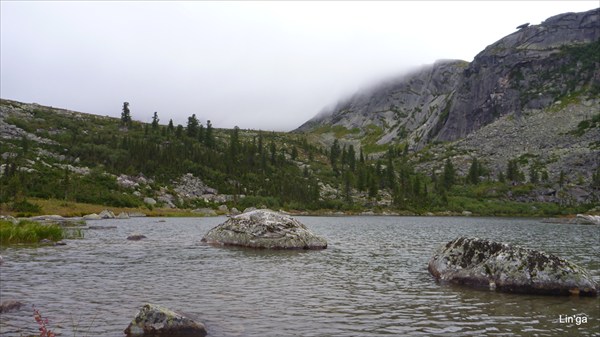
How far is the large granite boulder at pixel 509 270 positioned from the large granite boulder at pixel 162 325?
15005 mm

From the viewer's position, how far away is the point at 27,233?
3912 cm

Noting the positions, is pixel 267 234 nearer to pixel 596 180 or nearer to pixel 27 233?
pixel 27 233

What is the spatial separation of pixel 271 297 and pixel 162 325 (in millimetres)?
6426

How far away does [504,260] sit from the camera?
22812mm

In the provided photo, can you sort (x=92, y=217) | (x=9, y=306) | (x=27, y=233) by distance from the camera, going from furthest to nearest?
(x=92, y=217) < (x=27, y=233) < (x=9, y=306)

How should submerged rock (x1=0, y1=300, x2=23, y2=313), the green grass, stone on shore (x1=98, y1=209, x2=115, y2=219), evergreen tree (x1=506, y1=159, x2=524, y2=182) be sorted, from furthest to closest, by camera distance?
1. evergreen tree (x1=506, y1=159, x2=524, y2=182)
2. stone on shore (x1=98, y1=209, x2=115, y2=219)
3. the green grass
4. submerged rock (x1=0, y1=300, x2=23, y2=313)

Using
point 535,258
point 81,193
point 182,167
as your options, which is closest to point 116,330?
Result: point 535,258

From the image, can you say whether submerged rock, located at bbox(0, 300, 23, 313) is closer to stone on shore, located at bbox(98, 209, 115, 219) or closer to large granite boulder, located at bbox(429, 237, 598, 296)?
large granite boulder, located at bbox(429, 237, 598, 296)

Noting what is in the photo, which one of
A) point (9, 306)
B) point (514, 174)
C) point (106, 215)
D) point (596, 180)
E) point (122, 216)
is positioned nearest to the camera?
point (9, 306)

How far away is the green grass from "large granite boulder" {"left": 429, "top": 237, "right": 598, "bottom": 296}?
33.9 m

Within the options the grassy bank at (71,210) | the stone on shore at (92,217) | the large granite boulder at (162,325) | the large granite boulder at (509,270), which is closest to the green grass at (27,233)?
the large granite boulder at (162,325)

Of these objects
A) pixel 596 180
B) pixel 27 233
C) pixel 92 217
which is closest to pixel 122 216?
pixel 92 217

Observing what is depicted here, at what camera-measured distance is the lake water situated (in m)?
14.9

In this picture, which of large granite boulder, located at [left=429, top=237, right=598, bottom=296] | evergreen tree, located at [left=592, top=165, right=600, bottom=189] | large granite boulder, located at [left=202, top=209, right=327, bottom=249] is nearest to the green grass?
large granite boulder, located at [left=202, top=209, right=327, bottom=249]
